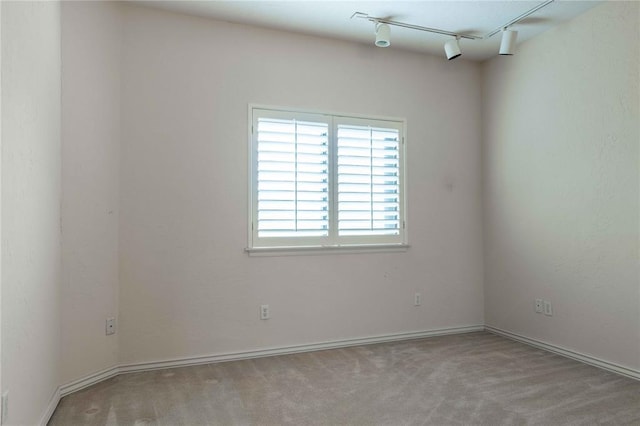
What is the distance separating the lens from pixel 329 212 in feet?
12.3

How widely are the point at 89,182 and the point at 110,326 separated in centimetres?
103

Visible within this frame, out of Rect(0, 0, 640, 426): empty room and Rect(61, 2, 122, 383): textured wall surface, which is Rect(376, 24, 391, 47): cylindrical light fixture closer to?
Rect(0, 0, 640, 426): empty room

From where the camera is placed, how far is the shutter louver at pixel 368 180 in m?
3.84

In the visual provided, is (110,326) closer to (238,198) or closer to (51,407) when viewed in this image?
(51,407)

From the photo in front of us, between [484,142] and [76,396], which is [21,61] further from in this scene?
[484,142]

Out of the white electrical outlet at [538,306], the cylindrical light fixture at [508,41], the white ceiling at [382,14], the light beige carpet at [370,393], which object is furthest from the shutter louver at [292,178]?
the white electrical outlet at [538,306]

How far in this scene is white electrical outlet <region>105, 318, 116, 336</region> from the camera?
305 centimetres

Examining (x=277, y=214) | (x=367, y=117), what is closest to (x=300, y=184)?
(x=277, y=214)

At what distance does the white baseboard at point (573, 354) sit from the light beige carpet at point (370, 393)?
0.08 meters

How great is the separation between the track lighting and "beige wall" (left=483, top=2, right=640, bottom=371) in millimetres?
398

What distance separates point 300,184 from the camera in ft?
12.0

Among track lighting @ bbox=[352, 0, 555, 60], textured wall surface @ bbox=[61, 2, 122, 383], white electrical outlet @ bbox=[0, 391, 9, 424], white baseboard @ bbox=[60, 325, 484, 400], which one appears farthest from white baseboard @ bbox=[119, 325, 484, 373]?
track lighting @ bbox=[352, 0, 555, 60]

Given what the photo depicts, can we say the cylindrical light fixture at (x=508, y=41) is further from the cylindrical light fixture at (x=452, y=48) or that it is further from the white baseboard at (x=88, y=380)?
the white baseboard at (x=88, y=380)

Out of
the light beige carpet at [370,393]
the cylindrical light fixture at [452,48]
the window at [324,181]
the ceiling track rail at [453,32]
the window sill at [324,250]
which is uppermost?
the ceiling track rail at [453,32]
